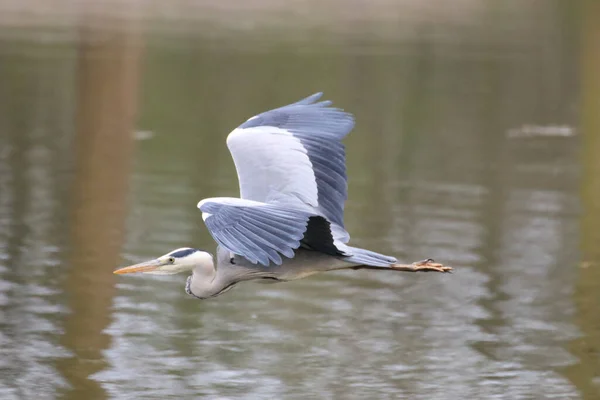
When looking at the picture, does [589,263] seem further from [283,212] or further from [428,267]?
[283,212]

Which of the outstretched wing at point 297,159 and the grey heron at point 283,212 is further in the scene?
the outstretched wing at point 297,159

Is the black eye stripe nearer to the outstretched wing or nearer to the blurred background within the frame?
the outstretched wing

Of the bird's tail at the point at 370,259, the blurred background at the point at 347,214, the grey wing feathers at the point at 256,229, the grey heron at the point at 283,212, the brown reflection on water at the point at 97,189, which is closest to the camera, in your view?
the grey wing feathers at the point at 256,229

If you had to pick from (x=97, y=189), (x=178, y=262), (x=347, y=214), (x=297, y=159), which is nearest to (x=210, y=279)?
(x=178, y=262)

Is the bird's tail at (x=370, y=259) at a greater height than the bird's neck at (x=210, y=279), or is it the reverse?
the bird's tail at (x=370, y=259)

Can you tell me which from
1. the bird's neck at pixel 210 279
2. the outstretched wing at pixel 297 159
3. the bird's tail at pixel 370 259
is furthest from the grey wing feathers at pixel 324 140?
the bird's neck at pixel 210 279

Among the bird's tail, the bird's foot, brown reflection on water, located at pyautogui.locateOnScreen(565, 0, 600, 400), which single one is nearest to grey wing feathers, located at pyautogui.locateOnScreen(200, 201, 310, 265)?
the bird's tail

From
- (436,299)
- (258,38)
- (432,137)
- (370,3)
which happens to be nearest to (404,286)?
(436,299)

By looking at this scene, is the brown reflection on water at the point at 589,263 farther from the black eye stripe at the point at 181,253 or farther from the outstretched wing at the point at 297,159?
the black eye stripe at the point at 181,253

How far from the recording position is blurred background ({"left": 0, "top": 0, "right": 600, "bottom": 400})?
738 cm

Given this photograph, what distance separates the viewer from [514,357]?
7676 mm

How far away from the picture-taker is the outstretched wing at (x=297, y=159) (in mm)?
6324

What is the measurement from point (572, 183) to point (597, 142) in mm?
2971

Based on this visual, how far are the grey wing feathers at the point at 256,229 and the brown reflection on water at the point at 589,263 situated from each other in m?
2.40
